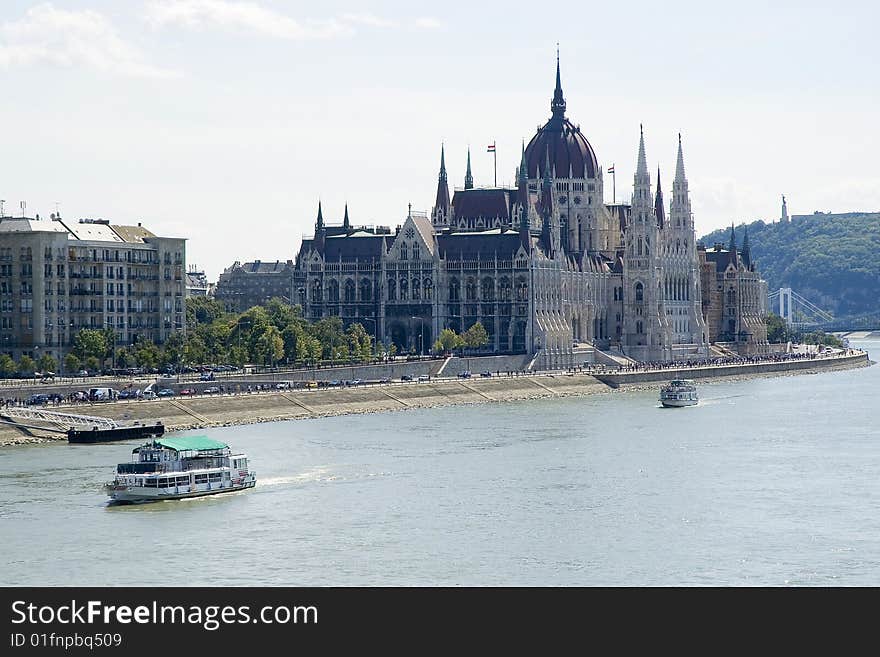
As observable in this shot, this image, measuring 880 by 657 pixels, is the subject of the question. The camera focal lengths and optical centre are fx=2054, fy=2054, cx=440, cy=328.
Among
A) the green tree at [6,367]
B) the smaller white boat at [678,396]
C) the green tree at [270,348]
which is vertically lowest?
the smaller white boat at [678,396]

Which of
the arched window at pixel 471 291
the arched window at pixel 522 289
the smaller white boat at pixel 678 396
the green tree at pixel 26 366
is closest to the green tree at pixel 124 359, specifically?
the green tree at pixel 26 366

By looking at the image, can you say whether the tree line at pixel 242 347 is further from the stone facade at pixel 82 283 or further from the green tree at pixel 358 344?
the stone facade at pixel 82 283

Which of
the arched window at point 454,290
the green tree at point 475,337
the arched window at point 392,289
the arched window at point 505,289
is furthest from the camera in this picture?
the arched window at point 392,289

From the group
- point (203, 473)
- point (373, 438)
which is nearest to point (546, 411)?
point (373, 438)

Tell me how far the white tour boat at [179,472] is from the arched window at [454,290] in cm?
10908

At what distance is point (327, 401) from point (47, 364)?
19747 millimetres

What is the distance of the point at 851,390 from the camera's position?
Result: 17025 cm

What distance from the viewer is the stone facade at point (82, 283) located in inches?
5689

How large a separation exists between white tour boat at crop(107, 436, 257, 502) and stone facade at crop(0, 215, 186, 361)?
62489 millimetres

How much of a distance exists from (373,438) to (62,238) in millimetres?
46123

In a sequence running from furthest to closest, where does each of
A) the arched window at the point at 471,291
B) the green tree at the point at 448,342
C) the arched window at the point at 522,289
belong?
1. the arched window at the point at 471,291
2. the arched window at the point at 522,289
3. the green tree at the point at 448,342

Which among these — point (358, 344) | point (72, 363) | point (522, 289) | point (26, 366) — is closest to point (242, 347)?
point (358, 344)

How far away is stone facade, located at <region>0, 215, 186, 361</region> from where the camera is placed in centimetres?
14450
